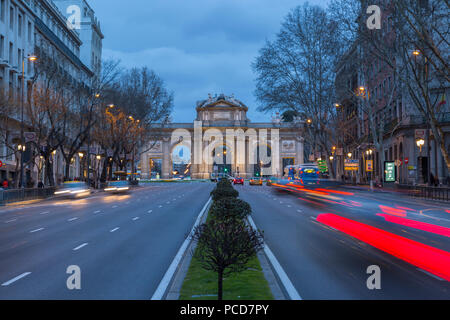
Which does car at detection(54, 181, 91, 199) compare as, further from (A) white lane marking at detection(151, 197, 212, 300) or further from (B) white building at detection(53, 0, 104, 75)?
(B) white building at detection(53, 0, 104, 75)

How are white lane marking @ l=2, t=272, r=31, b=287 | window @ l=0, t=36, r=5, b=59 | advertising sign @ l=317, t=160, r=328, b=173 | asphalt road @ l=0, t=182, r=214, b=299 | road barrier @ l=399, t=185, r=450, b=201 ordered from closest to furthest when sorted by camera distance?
asphalt road @ l=0, t=182, r=214, b=299 < white lane marking @ l=2, t=272, r=31, b=287 < road barrier @ l=399, t=185, r=450, b=201 < window @ l=0, t=36, r=5, b=59 < advertising sign @ l=317, t=160, r=328, b=173

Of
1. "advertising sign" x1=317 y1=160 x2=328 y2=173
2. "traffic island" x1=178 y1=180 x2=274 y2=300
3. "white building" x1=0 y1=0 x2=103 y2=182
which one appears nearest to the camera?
"traffic island" x1=178 y1=180 x2=274 y2=300

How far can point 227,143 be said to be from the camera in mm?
139375

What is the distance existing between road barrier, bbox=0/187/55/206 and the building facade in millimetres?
A: 88691

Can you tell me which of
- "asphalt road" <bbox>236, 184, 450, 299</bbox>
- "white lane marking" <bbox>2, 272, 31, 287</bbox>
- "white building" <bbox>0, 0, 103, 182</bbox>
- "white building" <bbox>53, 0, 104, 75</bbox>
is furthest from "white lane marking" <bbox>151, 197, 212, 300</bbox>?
"white building" <bbox>53, 0, 104, 75</bbox>

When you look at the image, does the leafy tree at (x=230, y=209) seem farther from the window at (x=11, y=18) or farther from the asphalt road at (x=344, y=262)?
the window at (x=11, y=18)

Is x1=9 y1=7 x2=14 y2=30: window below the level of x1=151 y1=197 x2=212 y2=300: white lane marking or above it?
above

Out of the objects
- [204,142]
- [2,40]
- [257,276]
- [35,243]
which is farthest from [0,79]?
[204,142]

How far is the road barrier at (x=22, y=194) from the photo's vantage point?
1368 inches

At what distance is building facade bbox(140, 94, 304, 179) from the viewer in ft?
445

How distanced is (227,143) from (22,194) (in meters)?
103

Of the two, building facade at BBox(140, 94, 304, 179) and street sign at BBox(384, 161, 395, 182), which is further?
building facade at BBox(140, 94, 304, 179)

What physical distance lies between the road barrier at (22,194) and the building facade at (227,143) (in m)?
88.7
